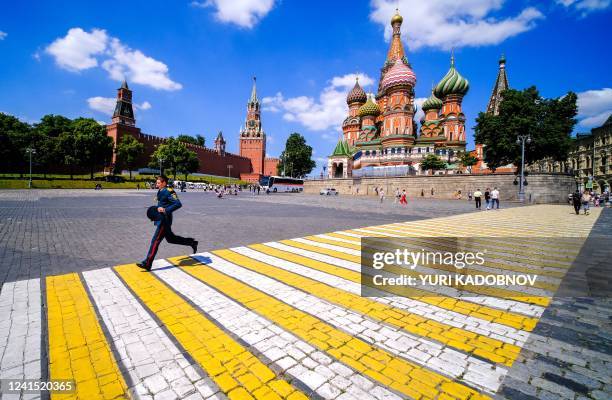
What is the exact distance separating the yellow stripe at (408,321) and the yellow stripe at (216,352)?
1.54m

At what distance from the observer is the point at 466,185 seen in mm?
34938

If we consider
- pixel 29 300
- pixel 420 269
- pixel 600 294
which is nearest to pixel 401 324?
pixel 420 269

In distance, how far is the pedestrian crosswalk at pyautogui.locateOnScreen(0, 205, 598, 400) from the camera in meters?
2.20

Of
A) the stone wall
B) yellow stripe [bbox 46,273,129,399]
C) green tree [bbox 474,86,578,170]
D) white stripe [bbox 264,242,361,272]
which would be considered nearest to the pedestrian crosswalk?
yellow stripe [bbox 46,273,129,399]

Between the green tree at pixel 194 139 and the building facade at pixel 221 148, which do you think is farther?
the green tree at pixel 194 139

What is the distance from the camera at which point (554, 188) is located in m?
29.0

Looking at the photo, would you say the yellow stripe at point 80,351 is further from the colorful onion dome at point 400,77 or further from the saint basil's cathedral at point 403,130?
the colorful onion dome at point 400,77

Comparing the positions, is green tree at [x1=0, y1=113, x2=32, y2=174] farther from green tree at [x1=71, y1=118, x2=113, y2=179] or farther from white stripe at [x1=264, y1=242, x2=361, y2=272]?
white stripe at [x1=264, y1=242, x2=361, y2=272]

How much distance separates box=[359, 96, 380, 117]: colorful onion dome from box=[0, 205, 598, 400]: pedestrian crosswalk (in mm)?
61210

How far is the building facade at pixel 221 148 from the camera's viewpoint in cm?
6862

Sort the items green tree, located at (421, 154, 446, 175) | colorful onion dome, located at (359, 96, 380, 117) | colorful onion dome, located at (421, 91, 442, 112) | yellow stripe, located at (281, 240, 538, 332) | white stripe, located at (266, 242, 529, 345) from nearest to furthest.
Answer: white stripe, located at (266, 242, 529, 345)
yellow stripe, located at (281, 240, 538, 332)
green tree, located at (421, 154, 446, 175)
colorful onion dome, located at (421, 91, 442, 112)
colorful onion dome, located at (359, 96, 380, 117)

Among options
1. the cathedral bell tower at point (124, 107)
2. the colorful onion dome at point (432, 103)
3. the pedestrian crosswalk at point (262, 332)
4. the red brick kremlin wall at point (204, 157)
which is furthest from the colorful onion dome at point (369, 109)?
the cathedral bell tower at point (124, 107)

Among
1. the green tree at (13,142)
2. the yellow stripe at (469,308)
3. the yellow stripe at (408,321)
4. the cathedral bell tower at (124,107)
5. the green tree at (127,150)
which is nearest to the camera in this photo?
the yellow stripe at (408,321)

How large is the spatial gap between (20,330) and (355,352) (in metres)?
3.76
